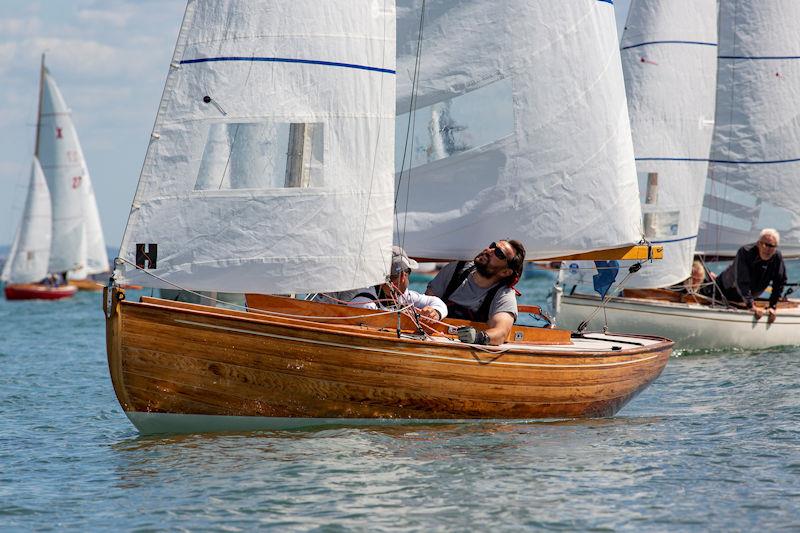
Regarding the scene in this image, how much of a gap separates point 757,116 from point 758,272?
416 cm

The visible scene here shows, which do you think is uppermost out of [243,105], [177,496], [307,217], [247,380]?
[243,105]

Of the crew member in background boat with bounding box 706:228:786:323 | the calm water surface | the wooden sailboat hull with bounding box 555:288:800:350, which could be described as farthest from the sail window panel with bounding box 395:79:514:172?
the wooden sailboat hull with bounding box 555:288:800:350

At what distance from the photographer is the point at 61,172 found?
168 ft

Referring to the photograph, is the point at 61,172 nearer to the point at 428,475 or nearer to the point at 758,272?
the point at 758,272

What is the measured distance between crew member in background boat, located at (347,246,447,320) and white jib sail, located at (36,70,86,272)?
42663 mm

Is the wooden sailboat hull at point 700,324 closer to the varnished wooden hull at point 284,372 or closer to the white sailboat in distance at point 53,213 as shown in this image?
the varnished wooden hull at point 284,372

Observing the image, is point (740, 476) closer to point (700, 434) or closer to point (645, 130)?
point (700, 434)

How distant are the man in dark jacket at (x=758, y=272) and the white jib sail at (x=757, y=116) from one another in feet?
9.95

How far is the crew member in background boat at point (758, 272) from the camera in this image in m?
16.7

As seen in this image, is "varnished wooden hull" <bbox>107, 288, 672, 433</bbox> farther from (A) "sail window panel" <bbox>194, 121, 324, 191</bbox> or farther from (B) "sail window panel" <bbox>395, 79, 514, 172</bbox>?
(B) "sail window panel" <bbox>395, 79, 514, 172</bbox>

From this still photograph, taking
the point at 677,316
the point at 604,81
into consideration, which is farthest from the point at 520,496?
the point at 677,316

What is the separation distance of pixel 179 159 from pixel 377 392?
2270mm

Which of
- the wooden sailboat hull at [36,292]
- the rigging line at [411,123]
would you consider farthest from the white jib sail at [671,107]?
the wooden sailboat hull at [36,292]

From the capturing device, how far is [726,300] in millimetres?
17891
